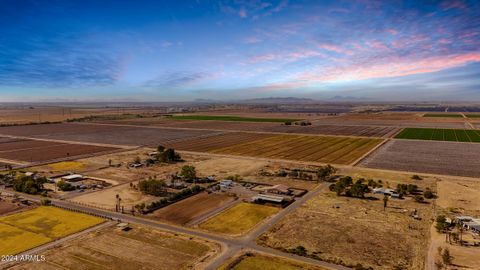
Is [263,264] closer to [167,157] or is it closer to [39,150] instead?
[167,157]

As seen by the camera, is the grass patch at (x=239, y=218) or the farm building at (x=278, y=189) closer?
the grass patch at (x=239, y=218)

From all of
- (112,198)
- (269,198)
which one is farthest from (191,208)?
(112,198)

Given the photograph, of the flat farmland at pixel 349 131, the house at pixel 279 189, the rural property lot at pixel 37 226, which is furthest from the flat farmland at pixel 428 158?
the rural property lot at pixel 37 226

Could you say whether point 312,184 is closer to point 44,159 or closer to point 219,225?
point 219,225

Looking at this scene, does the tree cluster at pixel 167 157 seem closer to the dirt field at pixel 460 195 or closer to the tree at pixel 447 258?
the dirt field at pixel 460 195

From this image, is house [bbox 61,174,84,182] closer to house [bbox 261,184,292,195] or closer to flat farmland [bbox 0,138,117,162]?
flat farmland [bbox 0,138,117,162]

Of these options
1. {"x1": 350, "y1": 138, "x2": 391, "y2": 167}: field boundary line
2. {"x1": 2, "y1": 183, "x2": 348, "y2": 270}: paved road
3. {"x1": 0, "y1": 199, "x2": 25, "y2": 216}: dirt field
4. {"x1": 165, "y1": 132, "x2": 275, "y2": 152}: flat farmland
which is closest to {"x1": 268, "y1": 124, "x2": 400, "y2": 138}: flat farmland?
{"x1": 350, "y1": 138, "x2": 391, "y2": 167}: field boundary line

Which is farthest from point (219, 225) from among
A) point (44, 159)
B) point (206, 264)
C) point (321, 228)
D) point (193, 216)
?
point (44, 159)
